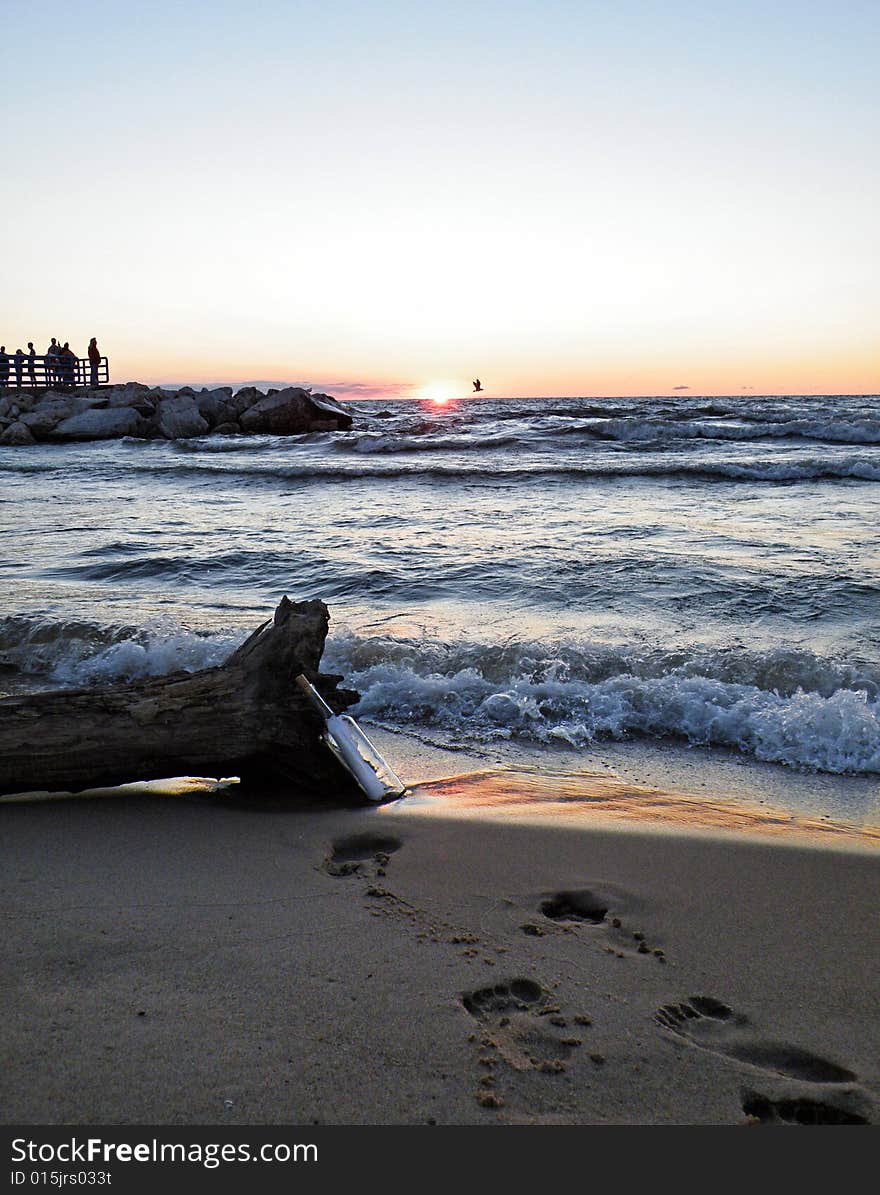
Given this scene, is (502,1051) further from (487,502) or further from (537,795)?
(487,502)

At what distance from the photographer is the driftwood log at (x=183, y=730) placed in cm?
327

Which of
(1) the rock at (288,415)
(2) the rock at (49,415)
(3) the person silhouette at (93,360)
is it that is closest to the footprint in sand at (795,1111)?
(1) the rock at (288,415)

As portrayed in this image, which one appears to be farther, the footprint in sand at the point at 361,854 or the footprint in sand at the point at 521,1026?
the footprint in sand at the point at 361,854

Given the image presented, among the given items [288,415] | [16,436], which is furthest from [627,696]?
[16,436]

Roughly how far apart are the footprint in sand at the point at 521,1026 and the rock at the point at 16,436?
27621 millimetres

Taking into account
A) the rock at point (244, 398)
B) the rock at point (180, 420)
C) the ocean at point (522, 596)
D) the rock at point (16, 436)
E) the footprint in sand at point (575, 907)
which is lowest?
the footprint in sand at point (575, 907)

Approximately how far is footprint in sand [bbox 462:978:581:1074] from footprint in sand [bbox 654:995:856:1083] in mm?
263

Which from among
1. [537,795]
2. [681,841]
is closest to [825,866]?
[681,841]

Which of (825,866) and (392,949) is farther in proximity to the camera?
(825,866)

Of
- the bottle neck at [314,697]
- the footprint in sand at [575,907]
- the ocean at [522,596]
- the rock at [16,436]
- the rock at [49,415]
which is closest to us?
the footprint in sand at [575,907]

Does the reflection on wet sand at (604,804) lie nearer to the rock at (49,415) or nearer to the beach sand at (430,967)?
the beach sand at (430,967)

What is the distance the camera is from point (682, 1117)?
1734 millimetres

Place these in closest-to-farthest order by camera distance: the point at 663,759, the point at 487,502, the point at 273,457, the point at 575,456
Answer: the point at 663,759 → the point at 487,502 → the point at 575,456 → the point at 273,457

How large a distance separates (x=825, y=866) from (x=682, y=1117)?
54.9 inches
